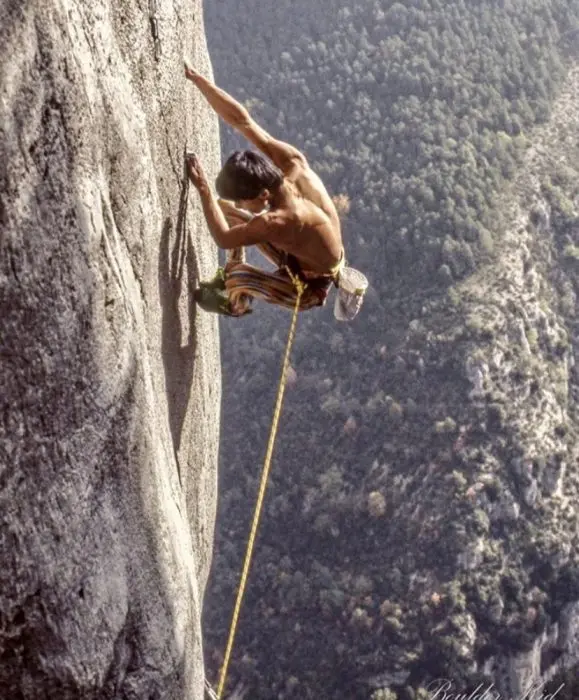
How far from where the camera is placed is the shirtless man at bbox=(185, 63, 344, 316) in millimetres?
4812

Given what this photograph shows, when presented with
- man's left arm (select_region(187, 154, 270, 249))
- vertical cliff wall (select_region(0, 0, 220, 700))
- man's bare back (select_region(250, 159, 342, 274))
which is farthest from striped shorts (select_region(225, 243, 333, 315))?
vertical cliff wall (select_region(0, 0, 220, 700))

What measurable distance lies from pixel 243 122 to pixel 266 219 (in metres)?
Result: 0.63

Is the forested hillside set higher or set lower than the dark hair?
lower

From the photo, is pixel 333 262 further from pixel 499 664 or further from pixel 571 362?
pixel 571 362

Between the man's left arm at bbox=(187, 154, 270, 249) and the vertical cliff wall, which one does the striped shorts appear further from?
the vertical cliff wall

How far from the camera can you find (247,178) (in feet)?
15.5

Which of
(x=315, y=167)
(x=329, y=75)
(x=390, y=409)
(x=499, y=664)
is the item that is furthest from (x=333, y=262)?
(x=329, y=75)

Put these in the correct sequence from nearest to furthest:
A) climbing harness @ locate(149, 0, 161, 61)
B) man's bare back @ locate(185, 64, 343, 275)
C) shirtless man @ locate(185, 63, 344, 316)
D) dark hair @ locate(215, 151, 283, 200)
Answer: climbing harness @ locate(149, 0, 161, 61), dark hair @ locate(215, 151, 283, 200), shirtless man @ locate(185, 63, 344, 316), man's bare back @ locate(185, 64, 343, 275)

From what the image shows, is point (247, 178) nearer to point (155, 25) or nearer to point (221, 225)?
point (221, 225)

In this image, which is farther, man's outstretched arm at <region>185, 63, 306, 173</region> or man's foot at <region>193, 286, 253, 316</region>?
man's foot at <region>193, 286, 253, 316</region>

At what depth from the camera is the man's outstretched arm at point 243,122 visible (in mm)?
5031

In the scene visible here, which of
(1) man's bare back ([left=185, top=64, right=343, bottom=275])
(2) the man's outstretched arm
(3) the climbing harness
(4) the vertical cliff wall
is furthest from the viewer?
(2) the man's outstretched arm

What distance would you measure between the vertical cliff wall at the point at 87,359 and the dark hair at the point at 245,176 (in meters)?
0.34

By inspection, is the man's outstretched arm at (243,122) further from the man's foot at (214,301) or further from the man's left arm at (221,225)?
the man's foot at (214,301)
